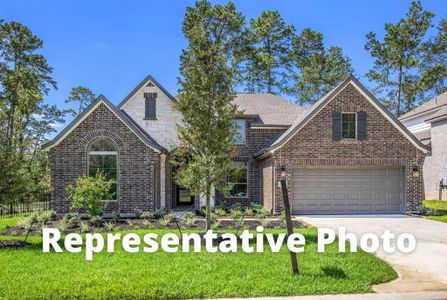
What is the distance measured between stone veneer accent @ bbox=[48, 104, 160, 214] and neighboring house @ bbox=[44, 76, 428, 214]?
39 millimetres

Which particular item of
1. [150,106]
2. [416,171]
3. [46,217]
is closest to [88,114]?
[150,106]

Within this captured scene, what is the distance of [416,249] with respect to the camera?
394 inches

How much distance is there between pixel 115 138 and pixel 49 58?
23.5 m

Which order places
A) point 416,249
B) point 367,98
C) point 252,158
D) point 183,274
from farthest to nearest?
1. point 252,158
2. point 367,98
3. point 416,249
4. point 183,274

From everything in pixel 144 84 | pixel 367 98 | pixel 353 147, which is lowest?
pixel 353 147

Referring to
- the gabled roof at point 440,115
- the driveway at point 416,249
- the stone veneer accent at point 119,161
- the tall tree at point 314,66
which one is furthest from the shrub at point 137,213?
the tall tree at point 314,66

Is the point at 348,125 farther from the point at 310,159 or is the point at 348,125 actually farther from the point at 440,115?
the point at 440,115

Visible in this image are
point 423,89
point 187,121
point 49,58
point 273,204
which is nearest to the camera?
point 187,121

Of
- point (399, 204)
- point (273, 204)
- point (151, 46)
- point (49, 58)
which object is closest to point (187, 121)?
point (151, 46)

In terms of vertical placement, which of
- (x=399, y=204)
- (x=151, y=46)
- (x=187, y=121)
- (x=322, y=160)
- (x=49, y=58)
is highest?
(x=49, y=58)

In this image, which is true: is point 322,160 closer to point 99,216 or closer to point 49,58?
point 99,216

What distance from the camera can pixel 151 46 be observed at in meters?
16.2

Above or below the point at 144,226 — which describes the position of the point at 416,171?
above

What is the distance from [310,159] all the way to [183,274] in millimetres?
11478
